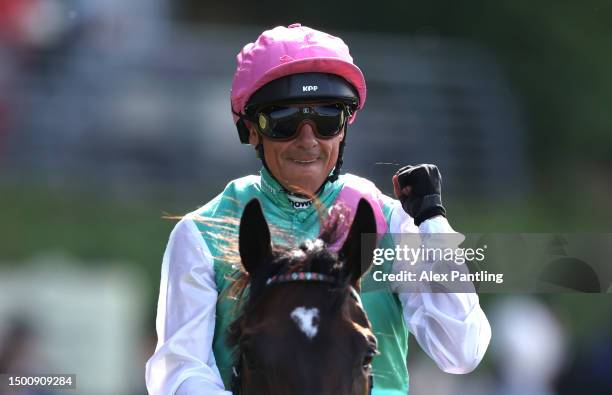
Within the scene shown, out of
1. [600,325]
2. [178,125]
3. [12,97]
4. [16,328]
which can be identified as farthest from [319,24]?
[16,328]

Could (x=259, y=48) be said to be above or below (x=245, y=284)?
above

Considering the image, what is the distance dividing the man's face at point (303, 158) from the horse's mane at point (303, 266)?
0.37 meters

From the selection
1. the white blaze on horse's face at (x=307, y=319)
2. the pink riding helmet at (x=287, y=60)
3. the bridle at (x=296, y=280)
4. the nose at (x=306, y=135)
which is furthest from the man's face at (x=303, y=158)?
the white blaze on horse's face at (x=307, y=319)

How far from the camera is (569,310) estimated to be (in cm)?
909

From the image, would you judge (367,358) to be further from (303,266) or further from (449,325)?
(449,325)

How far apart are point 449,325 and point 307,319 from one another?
529 millimetres

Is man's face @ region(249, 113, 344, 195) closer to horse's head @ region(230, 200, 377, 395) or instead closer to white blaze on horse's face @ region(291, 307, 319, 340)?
horse's head @ region(230, 200, 377, 395)

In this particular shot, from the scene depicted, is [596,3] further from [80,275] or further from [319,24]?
[80,275]

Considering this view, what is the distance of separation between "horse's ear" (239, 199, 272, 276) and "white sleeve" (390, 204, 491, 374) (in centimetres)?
47

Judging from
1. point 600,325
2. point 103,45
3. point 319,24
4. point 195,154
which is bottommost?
point 600,325

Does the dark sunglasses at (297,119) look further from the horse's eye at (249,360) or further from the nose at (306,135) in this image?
the horse's eye at (249,360)

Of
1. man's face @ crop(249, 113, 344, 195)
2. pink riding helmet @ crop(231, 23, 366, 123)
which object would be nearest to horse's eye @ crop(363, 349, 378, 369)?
man's face @ crop(249, 113, 344, 195)

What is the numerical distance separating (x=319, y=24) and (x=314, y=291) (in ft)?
28.2

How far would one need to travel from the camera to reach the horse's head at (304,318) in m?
2.62
